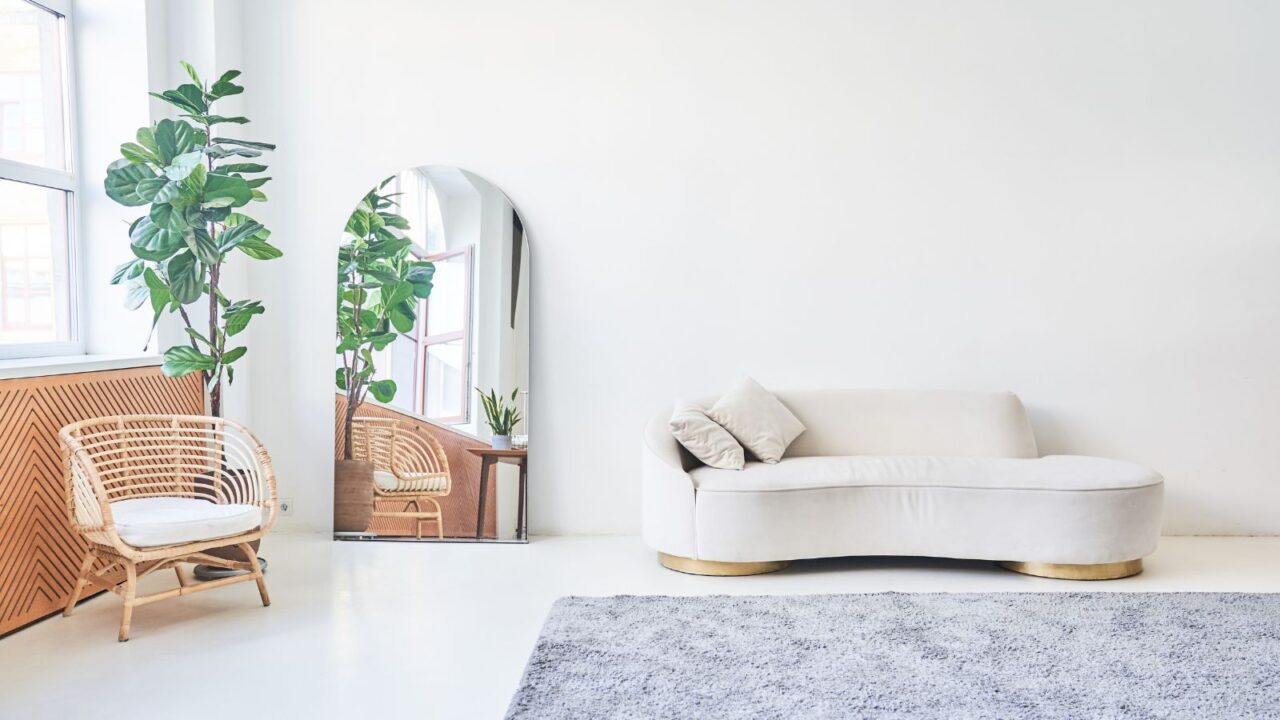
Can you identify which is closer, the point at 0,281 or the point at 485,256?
the point at 0,281

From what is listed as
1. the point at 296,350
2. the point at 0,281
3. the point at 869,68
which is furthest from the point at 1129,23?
the point at 0,281

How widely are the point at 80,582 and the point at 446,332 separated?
1.92 m

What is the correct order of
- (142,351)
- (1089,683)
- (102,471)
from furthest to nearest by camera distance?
(142,351)
(102,471)
(1089,683)

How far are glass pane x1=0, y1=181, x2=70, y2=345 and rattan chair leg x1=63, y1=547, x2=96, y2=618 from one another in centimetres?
107

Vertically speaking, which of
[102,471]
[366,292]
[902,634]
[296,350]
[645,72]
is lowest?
[902,634]

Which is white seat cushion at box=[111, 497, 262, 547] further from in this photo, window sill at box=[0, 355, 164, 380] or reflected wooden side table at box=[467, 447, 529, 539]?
reflected wooden side table at box=[467, 447, 529, 539]

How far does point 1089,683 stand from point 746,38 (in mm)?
3339

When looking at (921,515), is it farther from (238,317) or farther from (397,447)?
(238,317)

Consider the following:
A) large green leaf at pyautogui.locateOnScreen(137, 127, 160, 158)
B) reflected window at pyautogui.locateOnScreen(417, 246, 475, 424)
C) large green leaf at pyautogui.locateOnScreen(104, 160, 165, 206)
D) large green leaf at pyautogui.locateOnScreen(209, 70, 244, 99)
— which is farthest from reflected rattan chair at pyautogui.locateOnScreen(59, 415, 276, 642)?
large green leaf at pyautogui.locateOnScreen(209, 70, 244, 99)

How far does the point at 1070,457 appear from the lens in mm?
4395

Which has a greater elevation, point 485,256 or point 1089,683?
point 485,256

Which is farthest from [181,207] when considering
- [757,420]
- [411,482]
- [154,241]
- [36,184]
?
[757,420]

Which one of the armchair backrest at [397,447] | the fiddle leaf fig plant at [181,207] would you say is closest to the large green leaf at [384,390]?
the armchair backrest at [397,447]

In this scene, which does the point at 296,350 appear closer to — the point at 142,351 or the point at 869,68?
the point at 142,351
